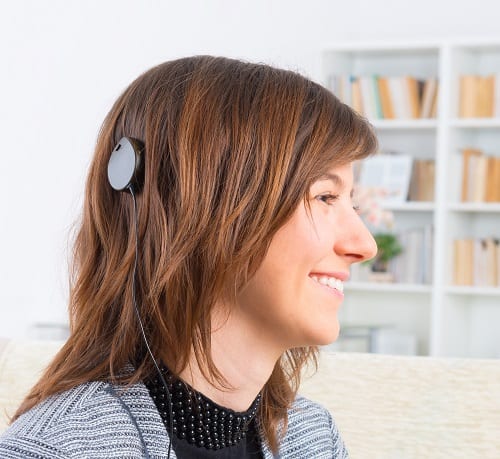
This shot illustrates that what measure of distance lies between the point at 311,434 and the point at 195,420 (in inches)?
10.3

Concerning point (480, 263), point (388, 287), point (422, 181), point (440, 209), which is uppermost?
point (422, 181)

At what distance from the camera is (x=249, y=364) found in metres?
1.16

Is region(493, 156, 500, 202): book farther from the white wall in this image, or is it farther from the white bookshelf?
the white wall

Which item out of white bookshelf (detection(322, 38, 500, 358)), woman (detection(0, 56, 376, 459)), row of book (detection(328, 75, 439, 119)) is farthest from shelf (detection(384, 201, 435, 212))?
woman (detection(0, 56, 376, 459))

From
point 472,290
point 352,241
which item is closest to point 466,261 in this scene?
point 472,290

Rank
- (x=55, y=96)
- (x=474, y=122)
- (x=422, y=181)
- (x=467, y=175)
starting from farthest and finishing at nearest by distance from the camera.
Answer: (x=422, y=181), (x=467, y=175), (x=474, y=122), (x=55, y=96)

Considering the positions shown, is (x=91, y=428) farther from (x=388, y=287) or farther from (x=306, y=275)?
(x=388, y=287)

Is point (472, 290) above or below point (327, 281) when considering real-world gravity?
below

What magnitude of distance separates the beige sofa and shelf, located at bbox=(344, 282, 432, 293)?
12.3 ft

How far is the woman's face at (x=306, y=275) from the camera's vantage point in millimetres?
1122

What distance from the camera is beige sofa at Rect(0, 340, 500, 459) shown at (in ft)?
4.49

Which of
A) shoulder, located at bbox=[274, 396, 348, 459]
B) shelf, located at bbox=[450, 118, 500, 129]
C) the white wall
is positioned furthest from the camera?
shelf, located at bbox=[450, 118, 500, 129]

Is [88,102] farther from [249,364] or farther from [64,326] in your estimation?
[249,364]

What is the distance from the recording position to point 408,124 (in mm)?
5160
